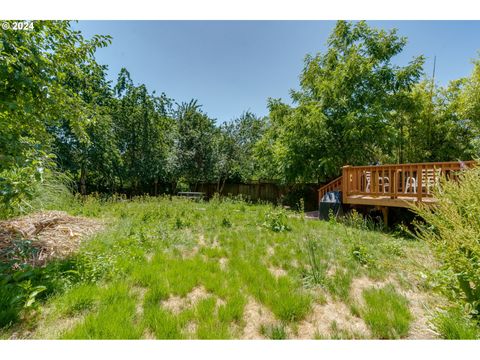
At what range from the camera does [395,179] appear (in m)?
5.27

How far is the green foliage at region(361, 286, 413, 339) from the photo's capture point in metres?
1.79

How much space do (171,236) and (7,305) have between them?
94.0 inches

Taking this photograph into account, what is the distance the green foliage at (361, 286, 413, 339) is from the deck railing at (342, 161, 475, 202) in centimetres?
347

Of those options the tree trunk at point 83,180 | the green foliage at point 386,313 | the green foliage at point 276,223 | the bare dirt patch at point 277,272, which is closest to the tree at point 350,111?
the green foliage at point 276,223

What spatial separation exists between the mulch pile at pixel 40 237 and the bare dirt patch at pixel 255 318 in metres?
2.80

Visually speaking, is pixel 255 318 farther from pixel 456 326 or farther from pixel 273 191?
pixel 273 191

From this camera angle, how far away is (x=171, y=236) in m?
4.15

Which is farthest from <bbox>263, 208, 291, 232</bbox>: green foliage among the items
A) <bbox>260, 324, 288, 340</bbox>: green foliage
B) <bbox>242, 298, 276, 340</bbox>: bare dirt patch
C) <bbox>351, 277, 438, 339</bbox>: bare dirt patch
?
<bbox>260, 324, 288, 340</bbox>: green foliage

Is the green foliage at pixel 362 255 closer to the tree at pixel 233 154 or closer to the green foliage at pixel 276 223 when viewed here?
the green foliage at pixel 276 223

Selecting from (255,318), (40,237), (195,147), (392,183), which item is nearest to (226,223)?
(255,318)

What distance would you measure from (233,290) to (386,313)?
1.49 meters
